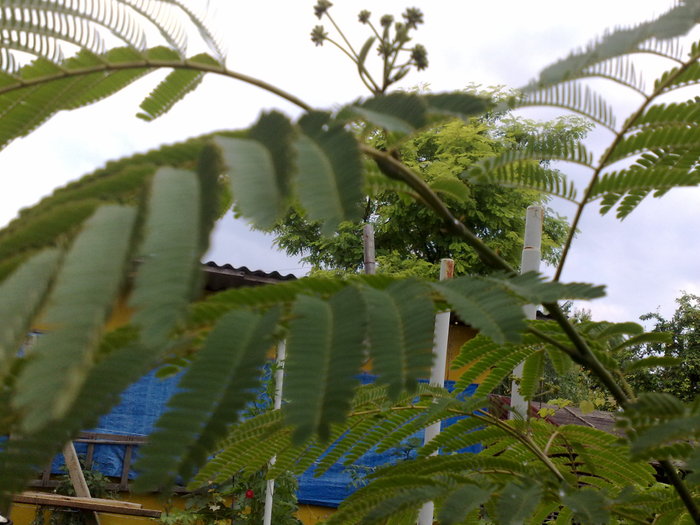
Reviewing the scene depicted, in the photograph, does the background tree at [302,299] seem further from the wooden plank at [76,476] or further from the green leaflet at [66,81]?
the wooden plank at [76,476]

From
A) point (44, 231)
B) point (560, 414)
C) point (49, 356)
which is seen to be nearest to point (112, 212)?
point (44, 231)

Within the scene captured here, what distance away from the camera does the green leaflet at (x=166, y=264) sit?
0.54 m

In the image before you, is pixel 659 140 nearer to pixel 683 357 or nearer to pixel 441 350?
pixel 441 350

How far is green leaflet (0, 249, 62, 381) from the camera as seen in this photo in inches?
22.6

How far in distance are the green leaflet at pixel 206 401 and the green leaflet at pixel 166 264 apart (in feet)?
0.45

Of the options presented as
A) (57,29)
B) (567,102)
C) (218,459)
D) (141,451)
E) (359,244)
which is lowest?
(218,459)

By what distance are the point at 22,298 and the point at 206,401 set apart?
0.67 feet

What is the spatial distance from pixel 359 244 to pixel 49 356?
764 inches

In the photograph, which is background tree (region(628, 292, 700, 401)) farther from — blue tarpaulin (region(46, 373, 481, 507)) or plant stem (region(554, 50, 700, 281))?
plant stem (region(554, 50, 700, 281))

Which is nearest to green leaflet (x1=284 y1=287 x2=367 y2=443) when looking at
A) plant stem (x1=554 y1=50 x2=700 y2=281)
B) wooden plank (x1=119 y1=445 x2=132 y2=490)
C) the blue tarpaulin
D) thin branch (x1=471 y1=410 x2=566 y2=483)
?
plant stem (x1=554 y1=50 x2=700 y2=281)

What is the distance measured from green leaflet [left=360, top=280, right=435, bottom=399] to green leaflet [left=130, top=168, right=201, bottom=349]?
286 millimetres

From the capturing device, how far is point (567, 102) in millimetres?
1352

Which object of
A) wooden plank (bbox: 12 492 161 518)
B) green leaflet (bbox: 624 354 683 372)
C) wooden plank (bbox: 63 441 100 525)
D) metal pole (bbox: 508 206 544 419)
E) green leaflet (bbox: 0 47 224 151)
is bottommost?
wooden plank (bbox: 12 492 161 518)

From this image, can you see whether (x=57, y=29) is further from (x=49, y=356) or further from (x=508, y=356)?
(x=508, y=356)
